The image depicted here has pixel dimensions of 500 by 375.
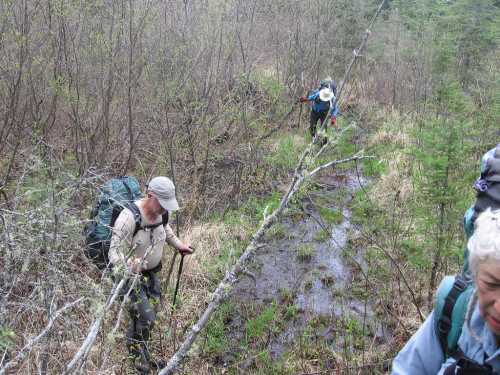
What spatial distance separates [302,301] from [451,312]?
4.19 m

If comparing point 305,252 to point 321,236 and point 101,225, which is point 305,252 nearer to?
point 321,236

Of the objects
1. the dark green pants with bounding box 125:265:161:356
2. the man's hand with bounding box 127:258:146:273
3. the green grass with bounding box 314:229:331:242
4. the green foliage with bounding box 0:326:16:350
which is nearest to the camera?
the green foliage with bounding box 0:326:16:350

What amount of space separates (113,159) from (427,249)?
16.3ft

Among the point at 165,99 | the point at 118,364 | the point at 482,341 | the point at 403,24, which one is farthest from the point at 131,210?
the point at 403,24

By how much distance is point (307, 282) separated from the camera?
5.98m

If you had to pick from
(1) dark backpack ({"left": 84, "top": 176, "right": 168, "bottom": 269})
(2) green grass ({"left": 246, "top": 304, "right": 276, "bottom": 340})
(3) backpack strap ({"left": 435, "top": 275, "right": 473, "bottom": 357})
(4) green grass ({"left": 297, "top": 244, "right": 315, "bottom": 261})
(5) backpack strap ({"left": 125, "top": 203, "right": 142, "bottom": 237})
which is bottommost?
(4) green grass ({"left": 297, "top": 244, "right": 315, "bottom": 261})

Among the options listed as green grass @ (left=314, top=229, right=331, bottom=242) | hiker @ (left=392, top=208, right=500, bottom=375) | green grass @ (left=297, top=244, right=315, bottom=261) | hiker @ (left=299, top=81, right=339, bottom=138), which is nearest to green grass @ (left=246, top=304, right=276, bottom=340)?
green grass @ (left=297, top=244, right=315, bottom=261)

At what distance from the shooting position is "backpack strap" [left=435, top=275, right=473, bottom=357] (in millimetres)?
1493

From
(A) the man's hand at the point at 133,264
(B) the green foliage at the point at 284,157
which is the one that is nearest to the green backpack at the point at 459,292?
(A) the man's hand at the point at 133,264

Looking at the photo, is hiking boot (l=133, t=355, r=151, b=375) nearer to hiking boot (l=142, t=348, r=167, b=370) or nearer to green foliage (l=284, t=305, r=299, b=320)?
hiking boot (l=142, t=348, r=167, b=370)

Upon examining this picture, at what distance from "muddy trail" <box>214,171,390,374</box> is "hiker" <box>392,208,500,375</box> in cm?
182

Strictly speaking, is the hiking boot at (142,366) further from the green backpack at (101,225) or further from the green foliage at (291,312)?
the green foliage at (291,312)

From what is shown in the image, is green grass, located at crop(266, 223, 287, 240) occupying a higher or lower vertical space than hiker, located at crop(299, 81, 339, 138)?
lower

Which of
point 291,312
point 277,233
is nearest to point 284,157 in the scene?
point 277,233
